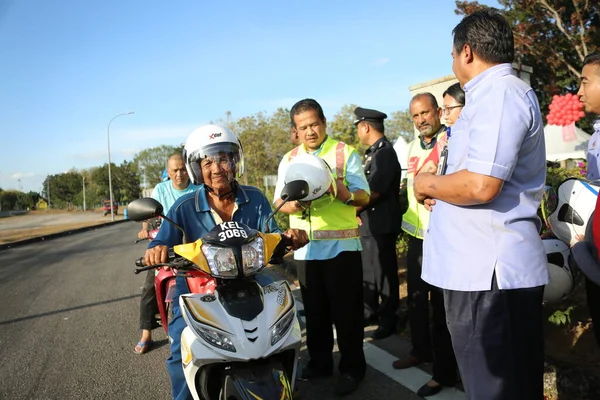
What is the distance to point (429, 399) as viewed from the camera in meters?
3.19

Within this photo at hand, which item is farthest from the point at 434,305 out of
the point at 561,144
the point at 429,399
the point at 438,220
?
the point at 561,144

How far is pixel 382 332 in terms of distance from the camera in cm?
454

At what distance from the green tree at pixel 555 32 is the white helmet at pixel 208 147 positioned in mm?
A: 14074

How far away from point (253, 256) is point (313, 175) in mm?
874

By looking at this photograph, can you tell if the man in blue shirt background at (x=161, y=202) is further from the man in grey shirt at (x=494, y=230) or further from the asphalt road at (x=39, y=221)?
the asphalt road at (x=39, y=221)

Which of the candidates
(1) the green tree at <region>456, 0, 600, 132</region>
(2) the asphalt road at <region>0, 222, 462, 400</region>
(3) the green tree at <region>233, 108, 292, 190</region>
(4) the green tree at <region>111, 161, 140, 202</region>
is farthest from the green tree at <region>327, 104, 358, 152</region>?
(4) the green tree at <region>111, 161, 140, 202</region>

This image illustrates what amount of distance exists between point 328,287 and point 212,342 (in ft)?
4.91

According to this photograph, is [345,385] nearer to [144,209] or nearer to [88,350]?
[144,209]

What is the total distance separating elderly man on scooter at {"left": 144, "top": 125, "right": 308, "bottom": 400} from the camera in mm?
2838

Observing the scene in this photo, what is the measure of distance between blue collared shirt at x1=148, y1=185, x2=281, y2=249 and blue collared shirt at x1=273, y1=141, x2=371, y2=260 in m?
0.32

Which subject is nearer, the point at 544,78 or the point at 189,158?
the point at 189,158

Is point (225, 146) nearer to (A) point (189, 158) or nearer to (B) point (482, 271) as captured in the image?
(A) point (189, 158)

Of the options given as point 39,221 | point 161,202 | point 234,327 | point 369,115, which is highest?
point 369,115

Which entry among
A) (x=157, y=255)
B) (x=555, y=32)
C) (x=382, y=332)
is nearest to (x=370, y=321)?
(x=382, y=332)
